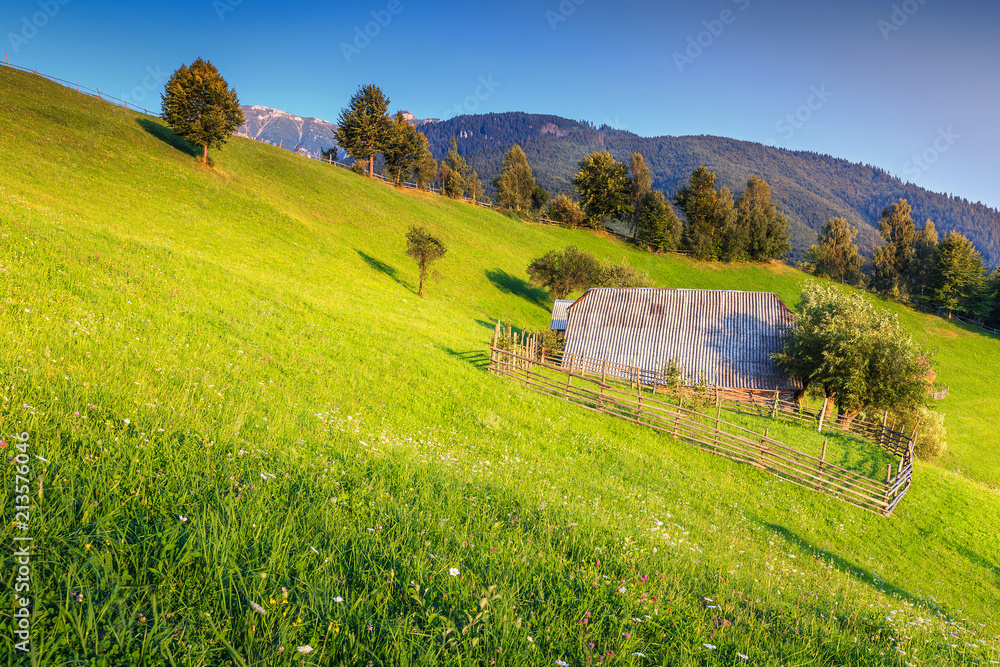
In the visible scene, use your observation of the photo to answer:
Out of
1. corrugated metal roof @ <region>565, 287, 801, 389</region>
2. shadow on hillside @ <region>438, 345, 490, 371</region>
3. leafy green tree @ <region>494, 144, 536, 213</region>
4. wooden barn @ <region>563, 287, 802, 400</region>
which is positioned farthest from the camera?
leafy green tree @ <region>494, 144, 536, 213</region>

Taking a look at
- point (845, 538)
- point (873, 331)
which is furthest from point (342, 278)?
point (873, 331)

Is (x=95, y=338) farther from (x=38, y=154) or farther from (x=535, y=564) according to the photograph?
(x=38, y=154)

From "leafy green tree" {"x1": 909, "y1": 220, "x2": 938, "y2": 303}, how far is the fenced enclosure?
201 feet

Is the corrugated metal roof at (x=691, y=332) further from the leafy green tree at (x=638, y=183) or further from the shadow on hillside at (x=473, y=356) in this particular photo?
the leafy green tree at (x=638, y=183)

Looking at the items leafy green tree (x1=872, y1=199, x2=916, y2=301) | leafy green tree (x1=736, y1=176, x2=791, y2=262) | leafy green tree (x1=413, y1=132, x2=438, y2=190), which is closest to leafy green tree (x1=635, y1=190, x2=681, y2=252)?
leafy green tree (x1=736, y1=176, x2=791, y2=262)

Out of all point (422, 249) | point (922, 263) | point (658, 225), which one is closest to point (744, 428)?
point (422, 249)

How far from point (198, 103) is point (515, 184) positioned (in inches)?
2109

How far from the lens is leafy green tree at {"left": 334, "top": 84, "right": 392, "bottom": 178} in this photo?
2638 inches

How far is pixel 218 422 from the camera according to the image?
5699 mm

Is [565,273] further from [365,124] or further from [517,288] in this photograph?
[365,124]

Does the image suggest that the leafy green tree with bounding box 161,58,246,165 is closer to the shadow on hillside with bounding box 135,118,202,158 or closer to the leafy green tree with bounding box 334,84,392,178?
the shadow on hillside with bounding box 135,118,202,158

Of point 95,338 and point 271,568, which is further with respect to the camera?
point 95,338

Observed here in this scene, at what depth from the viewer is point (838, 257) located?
242ft

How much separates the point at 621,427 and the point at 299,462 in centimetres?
1451
